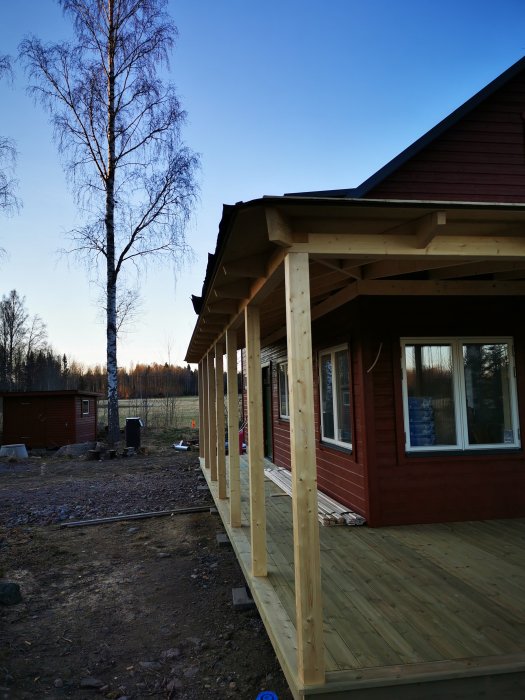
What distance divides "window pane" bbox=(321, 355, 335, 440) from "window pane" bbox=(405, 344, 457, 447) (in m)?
1.32

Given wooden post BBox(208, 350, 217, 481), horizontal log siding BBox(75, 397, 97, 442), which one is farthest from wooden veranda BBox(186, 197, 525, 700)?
horizontal log siding BBox(75, 397, 97, 442)

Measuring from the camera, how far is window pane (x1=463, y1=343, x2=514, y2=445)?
5.03 metres

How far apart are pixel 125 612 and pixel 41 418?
49.3ft

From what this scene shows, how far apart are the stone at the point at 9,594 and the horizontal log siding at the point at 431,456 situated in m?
3.48

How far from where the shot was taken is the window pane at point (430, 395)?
16.4 feet

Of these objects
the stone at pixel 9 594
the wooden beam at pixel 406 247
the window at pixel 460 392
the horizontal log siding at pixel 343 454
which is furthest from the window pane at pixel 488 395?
the stone at pixel 9 594

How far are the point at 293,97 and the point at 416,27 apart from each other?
278 centimetres

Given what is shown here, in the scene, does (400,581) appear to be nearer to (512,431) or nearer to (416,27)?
(512,431)

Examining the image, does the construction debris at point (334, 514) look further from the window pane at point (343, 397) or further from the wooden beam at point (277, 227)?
the wooden beam at point (277, 227)

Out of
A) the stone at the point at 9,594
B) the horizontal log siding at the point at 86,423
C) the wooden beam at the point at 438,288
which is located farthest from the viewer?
the horizontal log siding at the point at 86,423

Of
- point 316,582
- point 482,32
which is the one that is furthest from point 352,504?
point 482,32

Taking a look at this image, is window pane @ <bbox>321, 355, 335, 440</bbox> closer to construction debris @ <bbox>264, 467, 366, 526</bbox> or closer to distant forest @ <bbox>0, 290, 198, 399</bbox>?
construction debris @ <bbox>264, 467, 366, 526</bbox>

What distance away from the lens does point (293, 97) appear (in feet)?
35.1

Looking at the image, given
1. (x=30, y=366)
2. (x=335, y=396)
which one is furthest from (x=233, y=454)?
(x=30, y=366)
